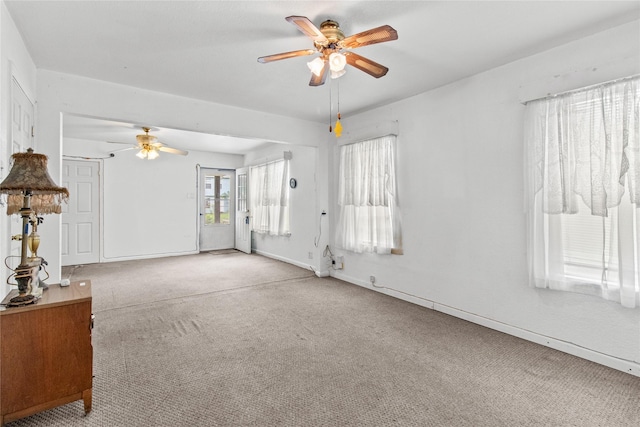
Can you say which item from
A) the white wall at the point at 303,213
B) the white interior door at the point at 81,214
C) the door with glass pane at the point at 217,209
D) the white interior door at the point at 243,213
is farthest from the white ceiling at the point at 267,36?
the door with glass pane at the point at 217,209

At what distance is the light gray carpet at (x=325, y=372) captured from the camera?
1.78m

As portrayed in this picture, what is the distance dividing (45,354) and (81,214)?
533 cm

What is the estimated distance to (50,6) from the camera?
204 cm

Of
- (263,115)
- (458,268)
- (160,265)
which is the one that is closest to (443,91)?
(458,268)

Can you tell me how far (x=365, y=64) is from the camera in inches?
90.2

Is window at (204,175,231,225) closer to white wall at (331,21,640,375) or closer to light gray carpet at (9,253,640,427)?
light gray carpet at (9,253,640,427)

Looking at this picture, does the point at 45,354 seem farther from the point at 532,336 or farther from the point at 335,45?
the point at 532,336

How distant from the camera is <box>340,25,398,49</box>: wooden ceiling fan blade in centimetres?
186

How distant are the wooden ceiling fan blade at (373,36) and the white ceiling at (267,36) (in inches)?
8.7

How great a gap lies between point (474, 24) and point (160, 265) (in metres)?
6.10

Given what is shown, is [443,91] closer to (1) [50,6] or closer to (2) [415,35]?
(2) [415,35]

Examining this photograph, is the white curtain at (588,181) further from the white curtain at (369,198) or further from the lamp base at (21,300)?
the lamp base at (21,300)

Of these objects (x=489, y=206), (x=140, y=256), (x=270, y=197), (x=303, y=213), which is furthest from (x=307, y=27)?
(x=140, y=256)

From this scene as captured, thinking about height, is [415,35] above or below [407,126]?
above
